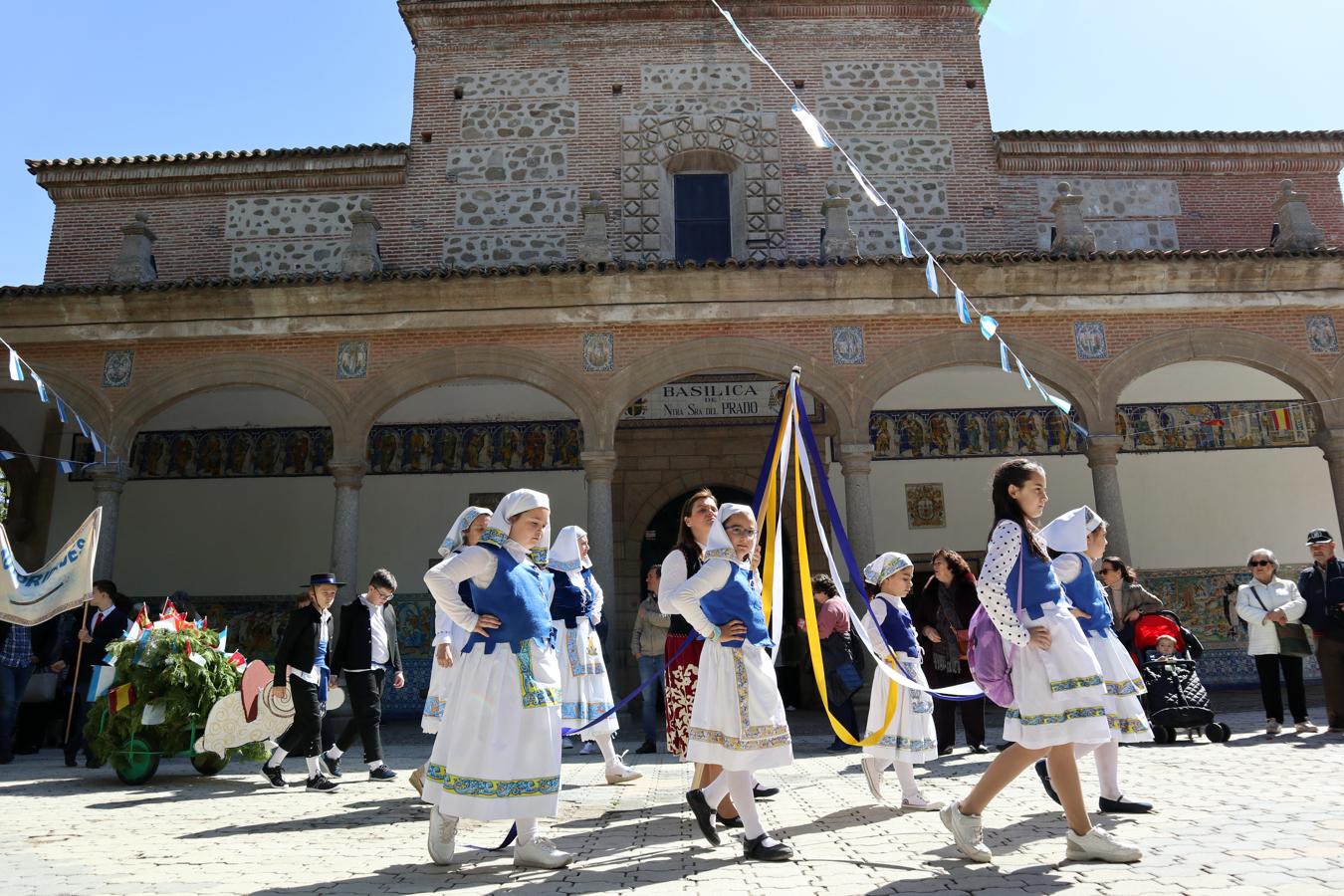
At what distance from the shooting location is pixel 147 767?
22.7 ft

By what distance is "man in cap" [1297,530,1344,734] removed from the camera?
313 inches

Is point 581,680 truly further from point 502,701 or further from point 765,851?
point 765,851

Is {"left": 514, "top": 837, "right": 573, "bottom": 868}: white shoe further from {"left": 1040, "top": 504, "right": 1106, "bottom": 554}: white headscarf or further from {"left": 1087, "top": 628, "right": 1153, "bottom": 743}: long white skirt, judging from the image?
{"left": 1087, "top": 628, "right": 1153, "bottom": 743}: long white skirt

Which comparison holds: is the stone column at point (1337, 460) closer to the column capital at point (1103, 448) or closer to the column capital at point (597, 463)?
the column capital at point (1103, 448)

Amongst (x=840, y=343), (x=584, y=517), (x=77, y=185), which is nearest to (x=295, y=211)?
(x=77, y=185)

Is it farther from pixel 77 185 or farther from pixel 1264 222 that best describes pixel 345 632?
pixel 1264 222

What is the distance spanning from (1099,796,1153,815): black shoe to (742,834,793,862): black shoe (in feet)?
5.77

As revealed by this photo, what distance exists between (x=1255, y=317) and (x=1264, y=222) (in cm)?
422

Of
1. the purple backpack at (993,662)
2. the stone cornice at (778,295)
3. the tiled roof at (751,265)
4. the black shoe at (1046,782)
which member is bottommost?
the black shoe at (1046,782)

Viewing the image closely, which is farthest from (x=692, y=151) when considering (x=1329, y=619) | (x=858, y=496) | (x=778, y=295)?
(x=1329, y=619)

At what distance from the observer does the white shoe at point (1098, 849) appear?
349 centimetres

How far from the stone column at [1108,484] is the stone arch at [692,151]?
522cm

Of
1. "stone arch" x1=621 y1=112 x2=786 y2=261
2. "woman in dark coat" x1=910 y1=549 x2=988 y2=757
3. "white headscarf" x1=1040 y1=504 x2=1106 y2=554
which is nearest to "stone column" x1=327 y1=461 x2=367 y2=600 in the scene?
"stone arch" x1=621 y1=112 x2=786 y2=261

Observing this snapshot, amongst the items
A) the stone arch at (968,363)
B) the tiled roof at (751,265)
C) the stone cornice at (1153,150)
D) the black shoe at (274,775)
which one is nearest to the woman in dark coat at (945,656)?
the stone arch at (968,363)
